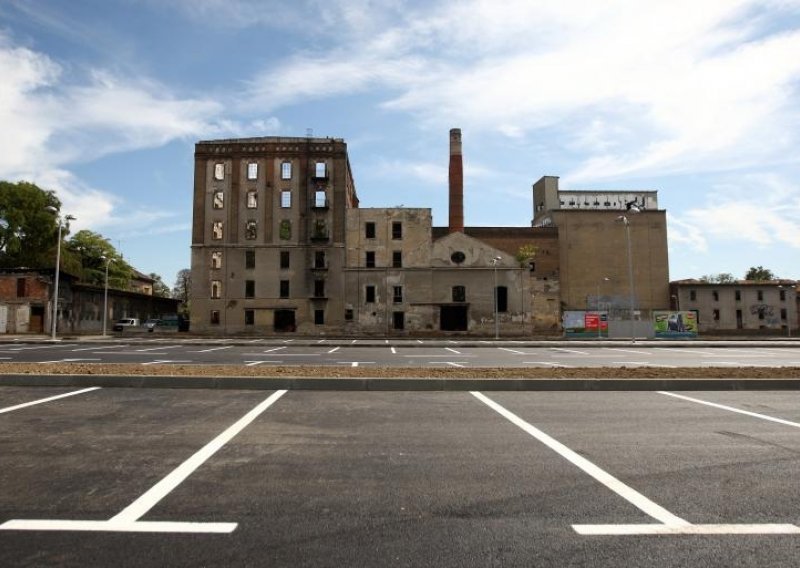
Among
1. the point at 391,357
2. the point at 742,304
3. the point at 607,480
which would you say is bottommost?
the point at 391,357

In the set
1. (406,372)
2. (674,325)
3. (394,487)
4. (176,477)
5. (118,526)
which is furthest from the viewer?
(674,325)

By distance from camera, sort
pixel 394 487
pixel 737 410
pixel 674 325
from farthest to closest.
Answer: pixel 674 325, pixel 737 410, pixel 394 487

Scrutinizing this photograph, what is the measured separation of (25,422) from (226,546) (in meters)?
5.58

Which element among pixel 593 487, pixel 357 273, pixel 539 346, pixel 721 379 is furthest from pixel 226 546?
pixel 357 273

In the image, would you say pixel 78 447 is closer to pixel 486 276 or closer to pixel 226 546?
pixel 226 546

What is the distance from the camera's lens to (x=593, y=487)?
4711mm

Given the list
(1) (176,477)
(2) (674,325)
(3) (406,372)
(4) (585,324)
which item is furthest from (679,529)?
(2) (674,325)

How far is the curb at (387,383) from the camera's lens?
35.5 feet

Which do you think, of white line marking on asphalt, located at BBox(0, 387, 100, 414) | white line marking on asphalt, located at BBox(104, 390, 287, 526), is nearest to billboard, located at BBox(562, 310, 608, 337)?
white line marking on asphalt, located at BBox(0, 387, 100, 414)

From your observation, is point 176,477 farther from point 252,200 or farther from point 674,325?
point 674,325

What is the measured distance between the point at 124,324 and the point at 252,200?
18453 millimetres

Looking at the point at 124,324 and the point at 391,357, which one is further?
the point at 124,324

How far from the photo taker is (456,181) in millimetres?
56438

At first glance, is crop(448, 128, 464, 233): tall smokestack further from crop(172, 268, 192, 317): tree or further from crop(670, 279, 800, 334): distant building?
crop(172, 268, 192, 317): tree
